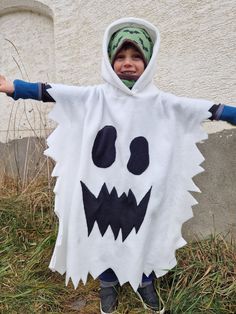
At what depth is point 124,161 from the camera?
169cm

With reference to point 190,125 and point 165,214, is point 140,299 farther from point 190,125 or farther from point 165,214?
point 190,125

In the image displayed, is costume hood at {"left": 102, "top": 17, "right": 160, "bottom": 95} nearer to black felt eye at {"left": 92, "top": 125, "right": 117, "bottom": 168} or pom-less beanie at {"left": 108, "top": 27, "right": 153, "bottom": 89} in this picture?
pom-less beanie at {"left": 108, "top": 27, "right": 153, "bottom": 89}

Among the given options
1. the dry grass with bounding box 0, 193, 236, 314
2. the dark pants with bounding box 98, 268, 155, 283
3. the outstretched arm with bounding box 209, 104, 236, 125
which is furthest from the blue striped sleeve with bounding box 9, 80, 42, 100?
the dry grass with bounding box 0, 193, 236, 314

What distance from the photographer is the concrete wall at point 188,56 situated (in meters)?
2.31

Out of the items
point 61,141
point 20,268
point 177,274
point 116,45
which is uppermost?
point 116,45

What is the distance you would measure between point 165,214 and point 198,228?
73 cm

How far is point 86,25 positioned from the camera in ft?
9.12

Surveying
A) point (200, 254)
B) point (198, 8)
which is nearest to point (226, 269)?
point (200, 254)

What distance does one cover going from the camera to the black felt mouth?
1.69m

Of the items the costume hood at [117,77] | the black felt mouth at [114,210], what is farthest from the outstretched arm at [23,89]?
the black felt mouth at [114,210]

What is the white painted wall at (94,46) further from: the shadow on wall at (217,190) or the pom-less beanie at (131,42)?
the pom-less beanie at (131,42)

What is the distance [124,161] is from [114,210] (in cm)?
22

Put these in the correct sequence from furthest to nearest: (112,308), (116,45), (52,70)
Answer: (52,70), (112,308), (116,45)

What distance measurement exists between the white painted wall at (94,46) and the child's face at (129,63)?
766mm
